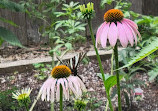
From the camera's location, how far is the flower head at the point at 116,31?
0.62 meters

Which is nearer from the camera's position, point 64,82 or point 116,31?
point 116,31

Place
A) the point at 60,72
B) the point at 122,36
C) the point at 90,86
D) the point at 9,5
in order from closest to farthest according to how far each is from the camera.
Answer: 1. the point at 122,36
2. the point at 60,72
3. the point at 9,5
4. the point at 90,86

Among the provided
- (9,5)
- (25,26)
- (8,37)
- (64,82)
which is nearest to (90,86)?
(8,37)

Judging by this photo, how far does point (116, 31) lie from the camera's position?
0.63 m

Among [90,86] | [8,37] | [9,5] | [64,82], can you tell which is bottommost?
[90,86]

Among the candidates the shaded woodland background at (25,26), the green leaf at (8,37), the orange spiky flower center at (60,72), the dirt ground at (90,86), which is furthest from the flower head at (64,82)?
the shaded woodland background at (25,26)

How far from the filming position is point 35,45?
2.81 meters

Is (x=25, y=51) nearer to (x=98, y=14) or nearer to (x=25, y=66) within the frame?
(x=25, y=66)

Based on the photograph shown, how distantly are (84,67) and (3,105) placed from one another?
1.04m

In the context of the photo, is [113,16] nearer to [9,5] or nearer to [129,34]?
[129,34]

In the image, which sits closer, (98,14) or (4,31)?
(4,31)

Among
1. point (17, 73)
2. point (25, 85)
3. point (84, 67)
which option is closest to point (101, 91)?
point (84, 67)

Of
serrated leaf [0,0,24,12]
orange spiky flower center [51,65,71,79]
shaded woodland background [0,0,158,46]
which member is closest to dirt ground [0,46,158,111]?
shaded woodland background [0,0,158,46]

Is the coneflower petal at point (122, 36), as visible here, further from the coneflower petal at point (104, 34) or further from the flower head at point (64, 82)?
the flower head at point (64, 82)
